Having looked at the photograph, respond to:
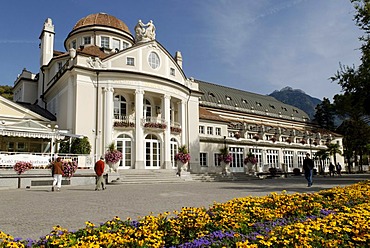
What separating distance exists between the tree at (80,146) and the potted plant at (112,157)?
61.3 inches

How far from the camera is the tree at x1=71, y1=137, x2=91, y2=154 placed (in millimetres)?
22641

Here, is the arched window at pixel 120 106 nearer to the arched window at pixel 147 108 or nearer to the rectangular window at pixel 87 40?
the arched window at pixel 147 108

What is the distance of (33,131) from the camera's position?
71.2ft

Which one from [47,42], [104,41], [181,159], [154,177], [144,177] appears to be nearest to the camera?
[144,177]

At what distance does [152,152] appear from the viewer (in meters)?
26.9

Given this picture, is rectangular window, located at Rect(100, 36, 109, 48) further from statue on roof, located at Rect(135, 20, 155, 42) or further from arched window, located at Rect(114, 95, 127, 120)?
arched window, located at Rect(114, 95, 127, 120)

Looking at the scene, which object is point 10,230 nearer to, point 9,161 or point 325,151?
point 9,161

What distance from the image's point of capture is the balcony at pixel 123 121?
84.0ft

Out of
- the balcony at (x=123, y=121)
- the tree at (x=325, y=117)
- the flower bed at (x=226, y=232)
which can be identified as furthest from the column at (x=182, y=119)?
the tree at (x=325, y=117)

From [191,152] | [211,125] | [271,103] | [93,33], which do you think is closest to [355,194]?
[191,152]

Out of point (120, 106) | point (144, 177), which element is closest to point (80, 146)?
point (144, 177)

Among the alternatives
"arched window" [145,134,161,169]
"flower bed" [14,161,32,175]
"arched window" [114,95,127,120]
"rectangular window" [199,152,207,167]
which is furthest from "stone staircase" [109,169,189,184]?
"rectangular window" [199,152,207,167]

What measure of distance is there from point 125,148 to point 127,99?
4.99 metres

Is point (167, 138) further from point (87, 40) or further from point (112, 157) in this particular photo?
point (87, 40)
